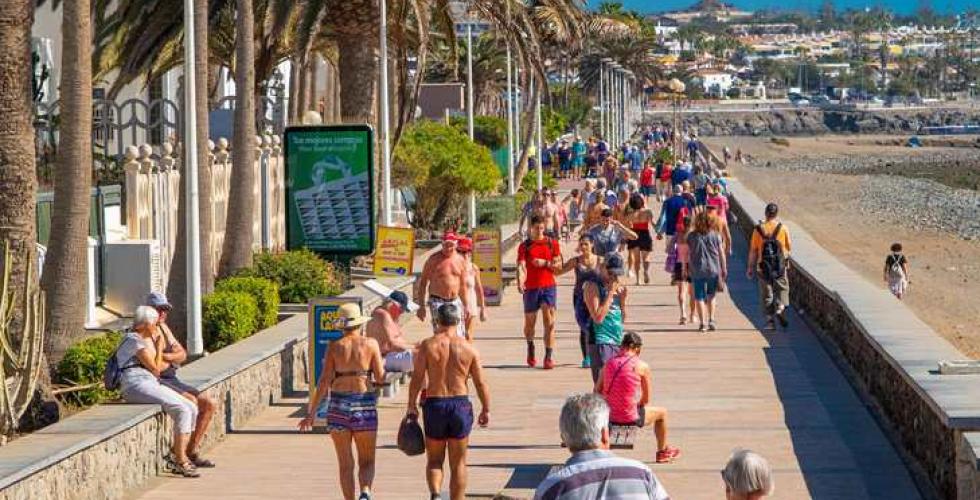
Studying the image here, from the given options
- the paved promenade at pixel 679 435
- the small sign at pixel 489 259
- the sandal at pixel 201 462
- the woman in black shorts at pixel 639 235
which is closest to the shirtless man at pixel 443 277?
the paved promenade at pixel 679 435

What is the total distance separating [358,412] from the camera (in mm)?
12969

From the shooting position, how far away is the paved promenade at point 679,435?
1416 cm

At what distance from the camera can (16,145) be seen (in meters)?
15.5

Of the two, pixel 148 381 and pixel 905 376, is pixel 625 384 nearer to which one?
pixel 905 376

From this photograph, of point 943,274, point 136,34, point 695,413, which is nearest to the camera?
point 695,413

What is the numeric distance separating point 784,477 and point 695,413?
338 centimetres

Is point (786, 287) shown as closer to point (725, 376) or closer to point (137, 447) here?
point (725, 376)

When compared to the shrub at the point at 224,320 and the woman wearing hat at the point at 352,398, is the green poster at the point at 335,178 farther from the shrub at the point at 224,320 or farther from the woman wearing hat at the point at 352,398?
the woman wearing hat at the point at 352,398

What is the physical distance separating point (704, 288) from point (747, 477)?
17.0m

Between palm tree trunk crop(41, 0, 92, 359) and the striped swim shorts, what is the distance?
5.29 metres

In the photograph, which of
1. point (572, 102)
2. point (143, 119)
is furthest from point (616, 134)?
point (143, 119)

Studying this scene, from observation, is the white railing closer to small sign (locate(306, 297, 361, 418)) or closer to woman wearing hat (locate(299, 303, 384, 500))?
small sign (locate(306, 297, 361, 418))

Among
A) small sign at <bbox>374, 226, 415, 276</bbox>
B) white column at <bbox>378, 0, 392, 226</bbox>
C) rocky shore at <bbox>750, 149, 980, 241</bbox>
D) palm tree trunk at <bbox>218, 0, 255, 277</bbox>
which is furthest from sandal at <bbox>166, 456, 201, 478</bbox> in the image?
rocky shore at <bbox>750, 149, 980, 241</bbox>

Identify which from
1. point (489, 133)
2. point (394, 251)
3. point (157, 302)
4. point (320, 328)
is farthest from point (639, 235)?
point (489, 133)
